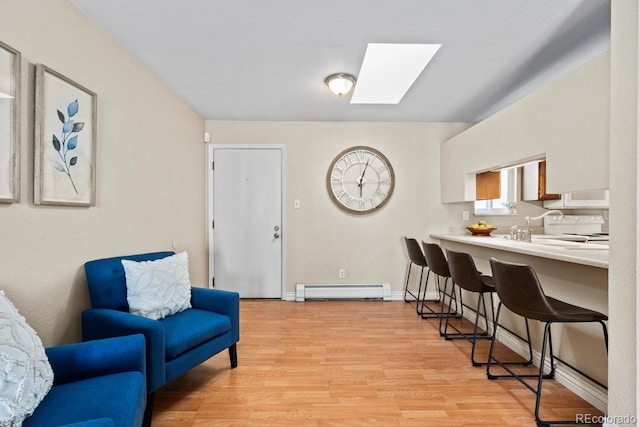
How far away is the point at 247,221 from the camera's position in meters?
4.12

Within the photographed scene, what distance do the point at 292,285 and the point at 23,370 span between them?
10.2 ft

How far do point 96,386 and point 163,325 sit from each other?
23.8 inches

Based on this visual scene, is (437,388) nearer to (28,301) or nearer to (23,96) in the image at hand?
(28,301)

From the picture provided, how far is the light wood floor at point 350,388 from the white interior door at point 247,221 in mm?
1140

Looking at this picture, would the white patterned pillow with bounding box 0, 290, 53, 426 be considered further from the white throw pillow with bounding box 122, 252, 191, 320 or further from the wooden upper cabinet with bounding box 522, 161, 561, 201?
the wooden upper cabinet with bounding box 522, 161, 561, 201

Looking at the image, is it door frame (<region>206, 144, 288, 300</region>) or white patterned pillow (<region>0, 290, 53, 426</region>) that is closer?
white patterned pillow (<region>0, 290, 53, 426</region>)

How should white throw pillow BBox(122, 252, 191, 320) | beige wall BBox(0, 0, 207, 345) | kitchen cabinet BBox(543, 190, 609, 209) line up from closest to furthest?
beige wall BBox(0, 0, 207, 345), white throw pillow BBox(122, 252, 191, 320), kitchen cabinet BBox(543, 190, 609, 209)

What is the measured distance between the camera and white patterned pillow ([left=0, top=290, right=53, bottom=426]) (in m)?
1.07

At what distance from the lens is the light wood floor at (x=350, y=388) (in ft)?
5.83

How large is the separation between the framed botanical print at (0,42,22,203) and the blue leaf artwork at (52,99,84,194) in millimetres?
244

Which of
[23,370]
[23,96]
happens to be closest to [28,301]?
[23,370]

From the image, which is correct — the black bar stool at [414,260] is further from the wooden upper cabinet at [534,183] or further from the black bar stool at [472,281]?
the wooden upper cabinet at [534,183]

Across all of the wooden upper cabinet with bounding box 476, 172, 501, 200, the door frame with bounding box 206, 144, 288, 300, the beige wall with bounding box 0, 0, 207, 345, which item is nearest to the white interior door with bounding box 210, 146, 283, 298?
the door frame with bounding box 206, 144, 288, 300

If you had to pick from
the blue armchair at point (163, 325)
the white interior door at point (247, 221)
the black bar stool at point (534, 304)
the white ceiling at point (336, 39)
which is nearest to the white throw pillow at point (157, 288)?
the blue armchair at point (163, 325)
